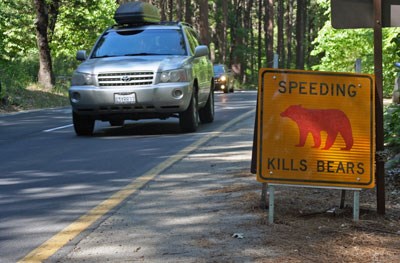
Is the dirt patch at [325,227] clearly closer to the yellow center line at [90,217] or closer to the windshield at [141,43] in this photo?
the yellow center line at [90,217]

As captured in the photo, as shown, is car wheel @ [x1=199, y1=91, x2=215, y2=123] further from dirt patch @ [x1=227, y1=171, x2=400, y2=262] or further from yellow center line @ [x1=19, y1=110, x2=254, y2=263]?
dirt patch @ [x1=227, y1=171, x2=400, y2=262]

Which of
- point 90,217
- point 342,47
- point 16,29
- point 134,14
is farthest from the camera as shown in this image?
point 16,29

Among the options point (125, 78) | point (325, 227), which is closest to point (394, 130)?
point (325, 227)

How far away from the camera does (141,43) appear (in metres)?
13.3

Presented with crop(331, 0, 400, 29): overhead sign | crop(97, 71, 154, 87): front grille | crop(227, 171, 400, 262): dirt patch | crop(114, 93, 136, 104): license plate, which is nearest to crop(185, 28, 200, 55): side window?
crop(97, 71, 154, 87): front grille

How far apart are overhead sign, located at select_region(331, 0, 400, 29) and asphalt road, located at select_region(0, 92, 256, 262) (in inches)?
100.0

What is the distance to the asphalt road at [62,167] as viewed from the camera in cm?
577

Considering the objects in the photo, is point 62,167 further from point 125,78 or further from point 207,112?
point 207,112

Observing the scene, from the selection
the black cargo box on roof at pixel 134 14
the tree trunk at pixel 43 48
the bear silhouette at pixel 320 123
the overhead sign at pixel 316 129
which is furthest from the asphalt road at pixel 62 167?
the tree trunk at pixel 43 48

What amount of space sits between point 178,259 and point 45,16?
2660cm

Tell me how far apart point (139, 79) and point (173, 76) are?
56 cm

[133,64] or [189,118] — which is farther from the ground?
[133,64]

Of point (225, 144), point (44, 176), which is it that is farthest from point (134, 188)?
point (225, 144)

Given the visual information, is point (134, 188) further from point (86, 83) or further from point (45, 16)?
point (45, 16)
